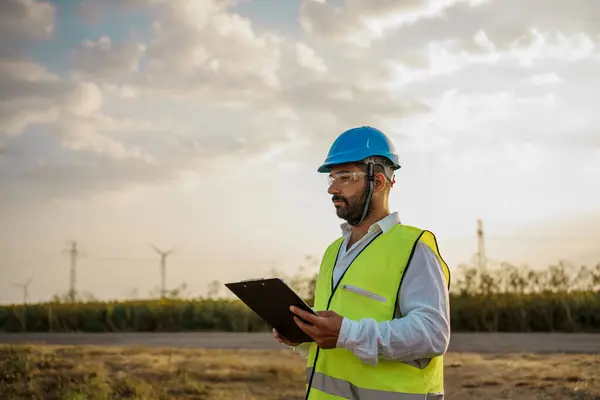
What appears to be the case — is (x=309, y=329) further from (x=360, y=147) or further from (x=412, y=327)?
(x=360, y=147)

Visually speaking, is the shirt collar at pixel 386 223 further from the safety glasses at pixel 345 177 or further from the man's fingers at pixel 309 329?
the man's fingers at pixel 309 329

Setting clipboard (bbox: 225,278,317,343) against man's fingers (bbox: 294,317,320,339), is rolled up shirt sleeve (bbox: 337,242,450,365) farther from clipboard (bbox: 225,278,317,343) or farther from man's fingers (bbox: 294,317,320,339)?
clipboard (bbox: 225,278,317,343)

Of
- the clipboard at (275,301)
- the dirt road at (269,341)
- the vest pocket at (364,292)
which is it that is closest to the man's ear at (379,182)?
the vest pocket at (364,292)

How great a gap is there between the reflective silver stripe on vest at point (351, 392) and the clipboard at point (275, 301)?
0.20 metres

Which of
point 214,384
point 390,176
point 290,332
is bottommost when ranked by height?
point 214,384

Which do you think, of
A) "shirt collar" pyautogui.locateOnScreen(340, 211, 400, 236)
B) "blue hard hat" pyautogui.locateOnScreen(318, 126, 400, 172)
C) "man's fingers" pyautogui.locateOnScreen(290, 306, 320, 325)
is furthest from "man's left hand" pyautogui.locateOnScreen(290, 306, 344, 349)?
"blue hard hat" pyautogui.locateOnScreen(318, 126, 400, 172)

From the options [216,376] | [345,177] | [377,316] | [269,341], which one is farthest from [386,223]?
[269,341]

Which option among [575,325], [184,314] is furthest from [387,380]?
[184,314]

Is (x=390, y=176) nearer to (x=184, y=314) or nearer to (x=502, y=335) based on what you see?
(x=502, y=335)

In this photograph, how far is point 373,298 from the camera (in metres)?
3.92

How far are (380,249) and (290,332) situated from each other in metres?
0.61

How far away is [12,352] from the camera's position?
11.5 m

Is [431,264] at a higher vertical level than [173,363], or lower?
higher

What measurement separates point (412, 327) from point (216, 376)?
7.35 meters
